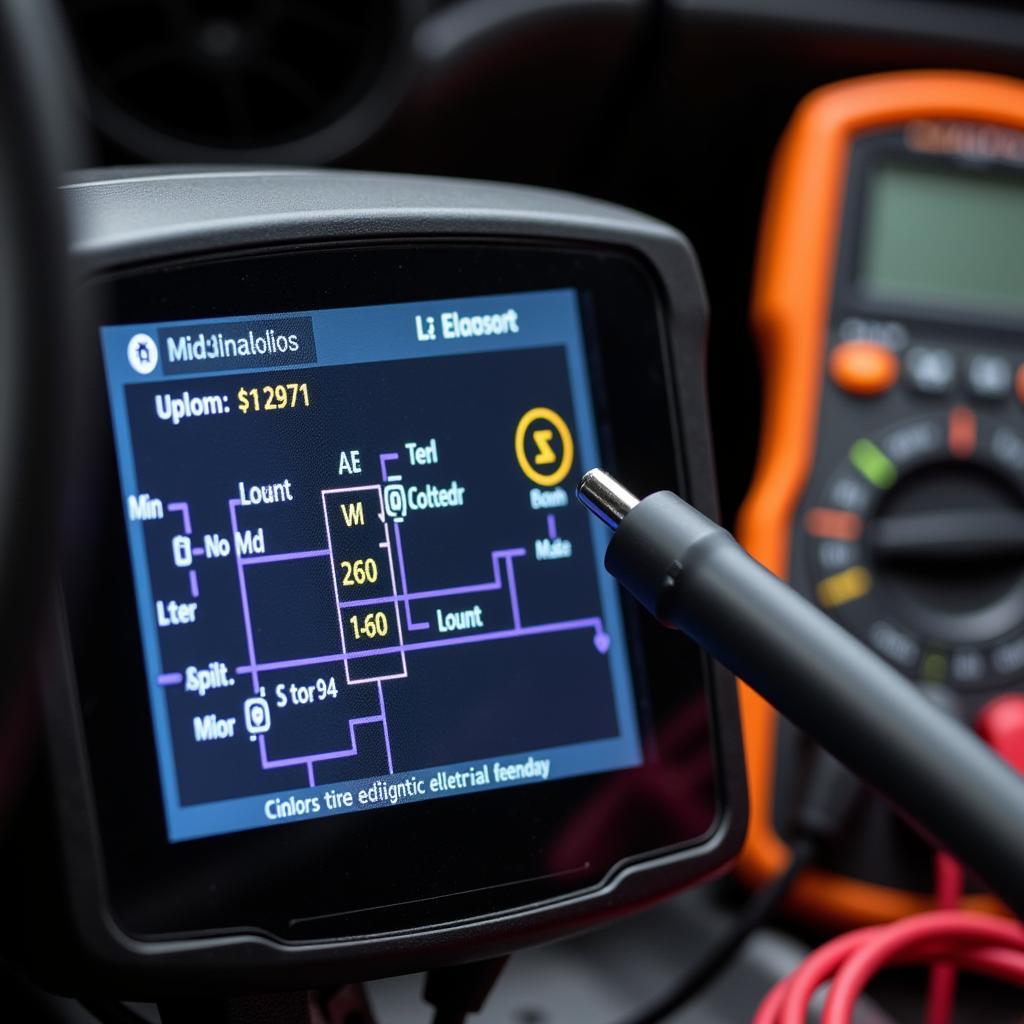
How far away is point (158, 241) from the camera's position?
1.69 feet

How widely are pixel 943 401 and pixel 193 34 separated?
0.45 m

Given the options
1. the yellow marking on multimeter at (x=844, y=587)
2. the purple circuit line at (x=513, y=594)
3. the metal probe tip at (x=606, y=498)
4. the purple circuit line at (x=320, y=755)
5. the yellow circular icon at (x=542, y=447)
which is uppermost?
the metal probe tip at (x=606, y=498)

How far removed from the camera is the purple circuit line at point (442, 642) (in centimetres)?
53

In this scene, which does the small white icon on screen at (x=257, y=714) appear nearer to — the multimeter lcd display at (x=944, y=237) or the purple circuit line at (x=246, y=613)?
the purple circuit line at (x=246, y=613)

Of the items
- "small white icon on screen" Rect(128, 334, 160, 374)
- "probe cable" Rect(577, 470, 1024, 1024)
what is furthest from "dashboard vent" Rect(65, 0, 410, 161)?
"probe cable" Rect(577, 470, 1024, 1024)

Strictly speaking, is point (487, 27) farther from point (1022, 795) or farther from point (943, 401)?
point (1022, 795)

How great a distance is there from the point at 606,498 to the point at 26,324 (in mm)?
205

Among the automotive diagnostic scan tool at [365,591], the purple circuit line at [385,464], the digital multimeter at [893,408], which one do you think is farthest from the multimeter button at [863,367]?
the purple circuit line at [385,464]

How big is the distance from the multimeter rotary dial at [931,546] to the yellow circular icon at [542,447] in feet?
0.96

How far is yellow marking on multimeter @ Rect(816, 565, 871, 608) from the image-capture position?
2.72 feet

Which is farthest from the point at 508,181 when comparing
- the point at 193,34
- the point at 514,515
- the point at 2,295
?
the point at 2,295

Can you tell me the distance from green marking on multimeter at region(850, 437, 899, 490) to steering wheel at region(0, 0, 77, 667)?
61 cm

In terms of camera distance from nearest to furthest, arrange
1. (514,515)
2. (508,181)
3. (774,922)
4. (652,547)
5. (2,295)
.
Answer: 1. (2,295)
2. (652,547)
3. (514,515)
4. (774,922)
5. (508,181)

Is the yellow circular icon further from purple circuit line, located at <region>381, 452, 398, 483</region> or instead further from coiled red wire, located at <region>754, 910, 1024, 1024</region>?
coiled red wire, located at <region>754, 910, 1024, 1024</region>
